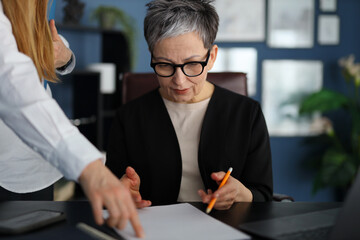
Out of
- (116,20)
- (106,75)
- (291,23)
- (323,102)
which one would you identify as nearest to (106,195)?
(106,75)

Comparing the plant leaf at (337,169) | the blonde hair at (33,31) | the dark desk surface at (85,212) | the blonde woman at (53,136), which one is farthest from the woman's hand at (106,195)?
the plant leaf at (337,169)

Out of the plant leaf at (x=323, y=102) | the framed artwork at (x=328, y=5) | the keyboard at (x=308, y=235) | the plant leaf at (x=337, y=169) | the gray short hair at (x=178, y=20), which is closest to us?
the keyboard at (x=308, y=235)

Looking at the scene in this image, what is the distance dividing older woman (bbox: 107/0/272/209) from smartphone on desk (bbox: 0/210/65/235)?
1.53 feet

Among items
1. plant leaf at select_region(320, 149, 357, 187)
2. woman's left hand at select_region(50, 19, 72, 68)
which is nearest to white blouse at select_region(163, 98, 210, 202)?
woman's left hand at select_region(50, 19, 72, 68)

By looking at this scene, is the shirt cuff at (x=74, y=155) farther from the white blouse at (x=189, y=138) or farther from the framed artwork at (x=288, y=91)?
the framed artwork at (x=288, y=91)

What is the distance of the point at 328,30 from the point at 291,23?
374 millimetres

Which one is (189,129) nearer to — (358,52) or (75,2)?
(75,2)

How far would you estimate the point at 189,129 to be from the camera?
1454mm

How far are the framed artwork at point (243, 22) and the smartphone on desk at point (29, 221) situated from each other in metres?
3.49

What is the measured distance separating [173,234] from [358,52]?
3892mm

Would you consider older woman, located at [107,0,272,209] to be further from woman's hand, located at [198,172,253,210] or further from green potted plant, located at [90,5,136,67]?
green potted plant, located at [90,5,136,67]

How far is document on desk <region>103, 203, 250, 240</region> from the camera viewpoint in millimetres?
831

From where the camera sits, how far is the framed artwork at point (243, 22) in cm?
420

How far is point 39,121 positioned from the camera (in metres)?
0.78
